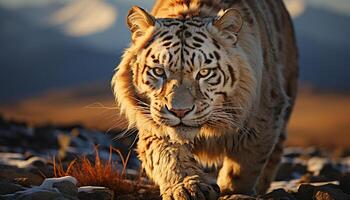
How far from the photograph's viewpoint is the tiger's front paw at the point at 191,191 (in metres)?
5.01

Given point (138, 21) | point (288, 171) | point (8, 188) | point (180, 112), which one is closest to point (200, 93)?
point (180, 112)

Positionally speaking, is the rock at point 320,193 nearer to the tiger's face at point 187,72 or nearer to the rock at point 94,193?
the tiger's face at point 187,72

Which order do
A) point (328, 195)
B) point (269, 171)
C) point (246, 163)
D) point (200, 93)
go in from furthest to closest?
1. point (269, 171)
2. point (246, 163)
3. point (200, 93)
4. point (328, 195)

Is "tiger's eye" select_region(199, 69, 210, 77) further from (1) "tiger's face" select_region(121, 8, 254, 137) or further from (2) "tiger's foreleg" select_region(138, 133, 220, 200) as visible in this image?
(2) "tiger's foreleg" select_region(138, 133, 220, 200)

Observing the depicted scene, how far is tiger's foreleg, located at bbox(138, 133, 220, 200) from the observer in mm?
5062

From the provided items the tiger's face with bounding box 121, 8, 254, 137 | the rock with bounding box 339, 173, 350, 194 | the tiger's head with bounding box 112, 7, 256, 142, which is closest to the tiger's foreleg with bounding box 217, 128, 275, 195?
the tiger's head with bounding box 112, 7, 256, 142

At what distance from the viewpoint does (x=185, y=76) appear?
16.9 ft

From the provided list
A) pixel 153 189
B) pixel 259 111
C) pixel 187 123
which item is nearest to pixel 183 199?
pixel 187 123

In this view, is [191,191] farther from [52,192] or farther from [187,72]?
[52,192]

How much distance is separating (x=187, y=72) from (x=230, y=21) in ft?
2.22

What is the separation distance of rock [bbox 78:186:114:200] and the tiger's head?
0.67 m

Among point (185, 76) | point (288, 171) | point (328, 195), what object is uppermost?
point (185, 76)

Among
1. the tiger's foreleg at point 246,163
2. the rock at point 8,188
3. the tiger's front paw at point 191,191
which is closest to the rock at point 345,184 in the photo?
the tiger's foreleg at point 246,163

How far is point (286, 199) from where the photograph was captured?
502cm
